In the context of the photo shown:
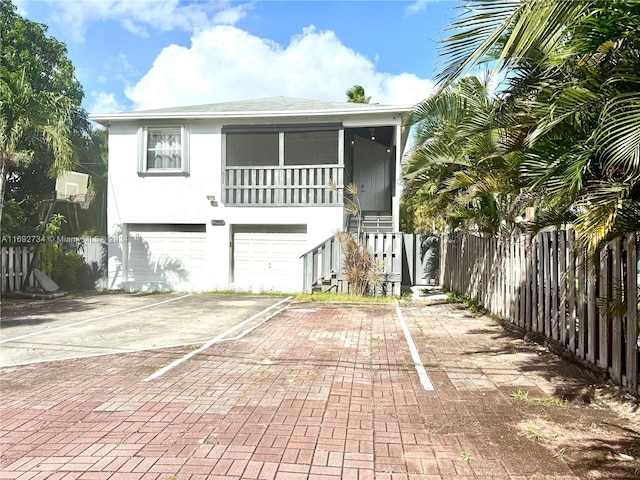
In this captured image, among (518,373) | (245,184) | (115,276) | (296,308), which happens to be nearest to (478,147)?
(518,373)

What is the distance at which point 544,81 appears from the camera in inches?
177

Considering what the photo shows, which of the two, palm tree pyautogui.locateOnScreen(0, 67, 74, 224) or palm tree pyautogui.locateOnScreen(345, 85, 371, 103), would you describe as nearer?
palm tree pyautogui.locateOnScreen(0, 67, 74, 224)

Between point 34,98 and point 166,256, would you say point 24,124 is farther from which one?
point 166,256

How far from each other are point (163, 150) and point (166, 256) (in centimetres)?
378

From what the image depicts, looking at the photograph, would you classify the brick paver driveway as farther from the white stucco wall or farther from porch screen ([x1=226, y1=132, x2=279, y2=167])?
porch screen ([x1=226, y1=132, x2=279, y2=167])

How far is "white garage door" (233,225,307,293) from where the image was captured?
14.5 m

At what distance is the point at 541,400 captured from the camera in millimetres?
4223

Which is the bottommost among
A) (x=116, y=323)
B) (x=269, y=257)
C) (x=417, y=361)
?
(x=116, y=323)

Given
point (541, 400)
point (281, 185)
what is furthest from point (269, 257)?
point (541, 400)

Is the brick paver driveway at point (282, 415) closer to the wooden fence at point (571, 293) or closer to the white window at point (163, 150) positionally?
the wooden fence at point (571, 293)

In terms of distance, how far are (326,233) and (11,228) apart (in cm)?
952

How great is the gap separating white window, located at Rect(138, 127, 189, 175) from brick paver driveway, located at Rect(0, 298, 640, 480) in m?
9.75

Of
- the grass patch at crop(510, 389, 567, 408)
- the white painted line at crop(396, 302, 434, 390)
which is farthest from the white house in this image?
the grass patch at crop(510, 389, 567, 408)

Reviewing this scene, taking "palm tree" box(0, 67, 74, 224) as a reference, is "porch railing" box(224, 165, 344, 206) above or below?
below
